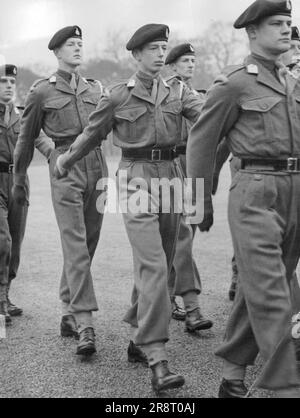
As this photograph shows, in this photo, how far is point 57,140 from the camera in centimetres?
586

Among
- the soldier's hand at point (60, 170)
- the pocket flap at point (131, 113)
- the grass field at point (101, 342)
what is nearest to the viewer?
the grass field at point (101, 342)

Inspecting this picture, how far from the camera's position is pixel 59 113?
582 cm

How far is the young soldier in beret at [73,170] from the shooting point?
557 cm

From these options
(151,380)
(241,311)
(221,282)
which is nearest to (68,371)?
(151,380)

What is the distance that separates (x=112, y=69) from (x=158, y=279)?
120 feet

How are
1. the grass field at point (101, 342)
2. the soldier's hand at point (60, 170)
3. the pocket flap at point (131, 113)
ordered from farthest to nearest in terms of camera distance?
the soldier's hand at point (60, 170), the pocket flap at point (131, 113), the grass field at point (101, 342)

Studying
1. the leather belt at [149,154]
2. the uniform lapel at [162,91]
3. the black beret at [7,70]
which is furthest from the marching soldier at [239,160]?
the black beret at [7,70]

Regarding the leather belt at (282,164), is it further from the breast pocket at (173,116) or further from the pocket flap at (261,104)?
the breast pocket at (173,116)

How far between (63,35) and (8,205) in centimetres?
165

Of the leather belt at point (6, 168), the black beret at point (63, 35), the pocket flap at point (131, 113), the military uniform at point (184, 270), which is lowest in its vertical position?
the military uniform at point (184, 270)

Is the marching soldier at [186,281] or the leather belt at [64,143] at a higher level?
the leather belt at [64,143]

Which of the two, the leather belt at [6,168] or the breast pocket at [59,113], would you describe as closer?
the breast pocket at [59,113]

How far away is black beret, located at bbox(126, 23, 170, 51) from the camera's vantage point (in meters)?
4.95

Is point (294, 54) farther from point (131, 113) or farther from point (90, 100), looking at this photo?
point (131, 113)
